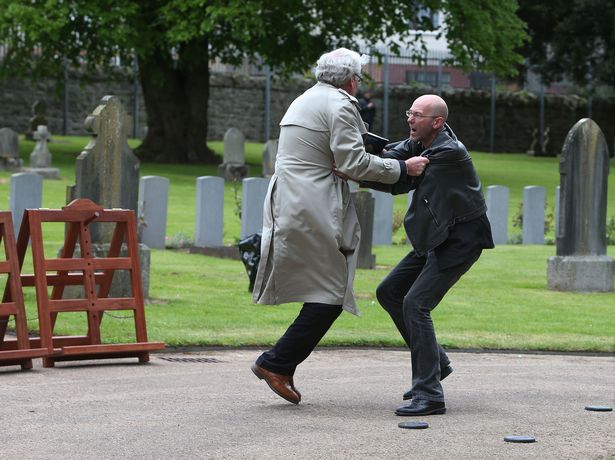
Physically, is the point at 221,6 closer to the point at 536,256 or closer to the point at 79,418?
the point at 536,256

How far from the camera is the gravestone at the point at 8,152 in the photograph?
2962cm

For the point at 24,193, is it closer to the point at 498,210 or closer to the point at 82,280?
the point at 498,210

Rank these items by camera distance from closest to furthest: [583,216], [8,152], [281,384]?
1. [281,384]
2. [583,216]
3. [8,152]

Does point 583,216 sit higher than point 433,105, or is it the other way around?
point 433,105

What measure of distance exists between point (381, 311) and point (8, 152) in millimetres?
19164

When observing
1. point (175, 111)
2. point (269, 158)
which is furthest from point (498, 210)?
point (175, 111)

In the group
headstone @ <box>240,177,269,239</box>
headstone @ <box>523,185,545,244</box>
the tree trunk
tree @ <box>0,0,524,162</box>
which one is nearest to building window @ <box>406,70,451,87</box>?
tree @ <box>0,0,524,162</box>

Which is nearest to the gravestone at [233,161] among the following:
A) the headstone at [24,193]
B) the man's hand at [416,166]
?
the headstone at [24,193]

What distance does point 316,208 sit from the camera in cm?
708

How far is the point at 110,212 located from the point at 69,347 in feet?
3.44

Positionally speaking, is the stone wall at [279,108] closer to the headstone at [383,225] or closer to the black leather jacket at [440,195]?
the headstone at [383,225]

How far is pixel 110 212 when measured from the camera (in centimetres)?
912

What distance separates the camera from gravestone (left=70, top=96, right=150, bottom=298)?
11391mm

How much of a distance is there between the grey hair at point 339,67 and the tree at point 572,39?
40.0m
